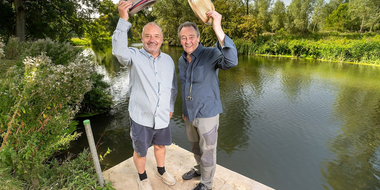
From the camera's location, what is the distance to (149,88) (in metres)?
1.89

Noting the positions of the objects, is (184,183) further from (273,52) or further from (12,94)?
(273,52)

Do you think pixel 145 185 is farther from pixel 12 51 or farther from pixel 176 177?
pixel 12 51

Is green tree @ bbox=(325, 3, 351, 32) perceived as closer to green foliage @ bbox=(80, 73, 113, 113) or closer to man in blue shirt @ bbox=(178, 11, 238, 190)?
green foliage @ bbox=(80, 73, 113, 113)

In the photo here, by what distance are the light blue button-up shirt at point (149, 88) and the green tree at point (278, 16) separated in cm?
3739

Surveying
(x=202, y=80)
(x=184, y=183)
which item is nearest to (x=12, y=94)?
(x=202, y=80)

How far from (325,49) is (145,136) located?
18558mm

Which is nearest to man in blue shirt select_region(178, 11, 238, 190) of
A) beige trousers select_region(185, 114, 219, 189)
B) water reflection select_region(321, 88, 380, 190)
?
beige trousers select_region(185, 114, 219, 189)

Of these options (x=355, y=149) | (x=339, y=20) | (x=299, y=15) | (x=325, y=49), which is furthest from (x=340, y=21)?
(x=355, y=149)

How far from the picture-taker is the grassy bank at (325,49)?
14328 millimetres

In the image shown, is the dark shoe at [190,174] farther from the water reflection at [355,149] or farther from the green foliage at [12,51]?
the green foliage at [12,51]

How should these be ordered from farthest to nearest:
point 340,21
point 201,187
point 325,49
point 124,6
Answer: point 340,21
point 325,49
point 201,187
point 124,6

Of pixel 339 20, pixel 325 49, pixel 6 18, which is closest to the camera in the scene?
pixel 6 18

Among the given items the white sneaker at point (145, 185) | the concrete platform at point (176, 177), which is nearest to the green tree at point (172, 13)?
the concrete platform at point (176, 177)

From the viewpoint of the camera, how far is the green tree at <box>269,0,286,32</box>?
34594 millimetres
